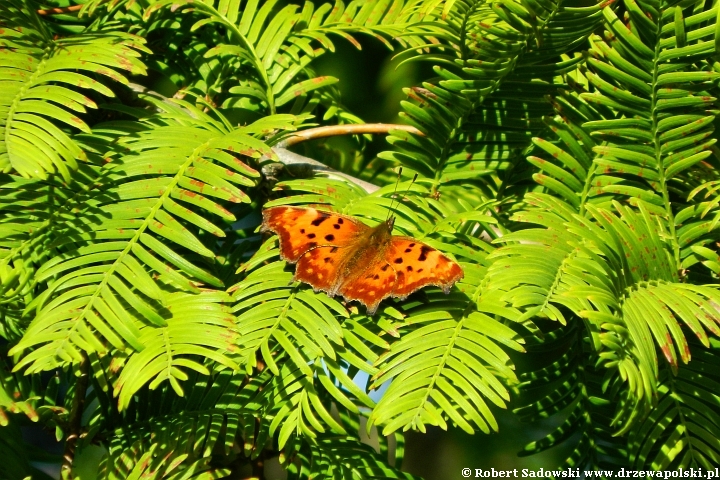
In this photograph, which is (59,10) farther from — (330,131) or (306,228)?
(306,228)

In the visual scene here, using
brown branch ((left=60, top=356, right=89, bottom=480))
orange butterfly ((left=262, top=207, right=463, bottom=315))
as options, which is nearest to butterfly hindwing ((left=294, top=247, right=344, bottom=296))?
orange butterfly ((left=262, top=207, right=463, bottom=315))

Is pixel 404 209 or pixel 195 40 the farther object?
pixel 195 40

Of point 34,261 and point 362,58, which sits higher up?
point 362,58

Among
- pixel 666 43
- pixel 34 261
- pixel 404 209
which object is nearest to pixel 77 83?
pixel 34 261

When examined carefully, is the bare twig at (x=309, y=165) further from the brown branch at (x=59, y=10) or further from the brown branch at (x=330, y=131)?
the brown branch at (x=59, y=10)

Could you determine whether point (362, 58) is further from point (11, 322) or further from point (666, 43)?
point (11, 322)

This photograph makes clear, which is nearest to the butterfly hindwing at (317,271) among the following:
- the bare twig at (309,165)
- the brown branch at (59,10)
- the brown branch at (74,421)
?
the bare twig at (309,165)
